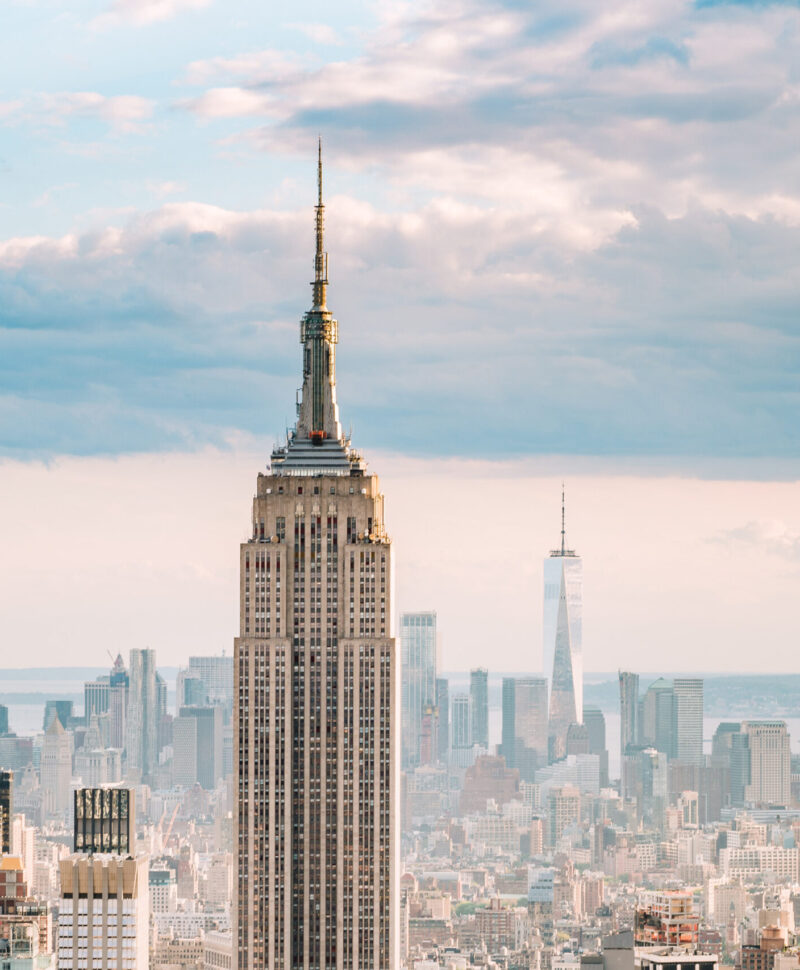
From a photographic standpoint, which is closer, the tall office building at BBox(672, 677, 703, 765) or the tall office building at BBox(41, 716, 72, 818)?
the tall office building at BBox(41, 716, 72, 818)

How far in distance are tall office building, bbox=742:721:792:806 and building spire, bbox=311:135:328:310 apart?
4405 cm

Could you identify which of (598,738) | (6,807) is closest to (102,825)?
(6,807)

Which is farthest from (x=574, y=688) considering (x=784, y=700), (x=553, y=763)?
(x=784, y=700)

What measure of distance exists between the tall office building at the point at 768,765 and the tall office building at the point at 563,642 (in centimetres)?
699

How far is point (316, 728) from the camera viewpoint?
43.2m

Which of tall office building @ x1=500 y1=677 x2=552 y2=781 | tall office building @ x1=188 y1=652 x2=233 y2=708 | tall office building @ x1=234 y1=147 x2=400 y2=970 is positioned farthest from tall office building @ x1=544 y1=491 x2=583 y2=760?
tall office building @ x1=234 y1=147 x2=400 y2=970

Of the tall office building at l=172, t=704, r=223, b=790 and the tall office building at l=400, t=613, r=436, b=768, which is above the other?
the tall office building at l=400, t=613, r=436, b=768

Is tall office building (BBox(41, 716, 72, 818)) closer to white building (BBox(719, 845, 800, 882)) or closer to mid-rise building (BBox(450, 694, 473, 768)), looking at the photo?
mid-rise building (BBox(450, 694, 473, 768))

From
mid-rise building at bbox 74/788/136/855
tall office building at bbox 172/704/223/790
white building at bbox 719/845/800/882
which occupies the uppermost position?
tall office building at bbox 172/704/223/790

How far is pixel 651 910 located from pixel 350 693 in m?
16.8

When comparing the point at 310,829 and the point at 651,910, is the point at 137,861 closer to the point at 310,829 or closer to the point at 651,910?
the point at 310,829

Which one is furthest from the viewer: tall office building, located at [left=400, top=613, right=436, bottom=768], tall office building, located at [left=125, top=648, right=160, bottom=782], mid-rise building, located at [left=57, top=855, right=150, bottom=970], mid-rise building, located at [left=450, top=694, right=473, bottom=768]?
mid-rise building, located at [left=450, top=694, right=473, bottom=768]

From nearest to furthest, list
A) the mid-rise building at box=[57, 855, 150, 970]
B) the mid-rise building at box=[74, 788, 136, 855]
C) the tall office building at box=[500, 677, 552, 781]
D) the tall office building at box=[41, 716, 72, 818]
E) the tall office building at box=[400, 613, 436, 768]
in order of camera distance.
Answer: the mid-rise building at box=[57, 855, 150, 970], the mid-rise building at box=[74, 788, 136, 855], the tall office building at box=[400, 613, 436, 768], the tall office building at box=[41, 716, 72, 818], the tall office building at box=[500, 677, 552, 781]

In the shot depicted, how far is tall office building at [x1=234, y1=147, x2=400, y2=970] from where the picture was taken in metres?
42.8
